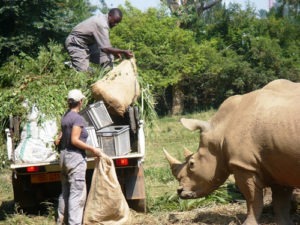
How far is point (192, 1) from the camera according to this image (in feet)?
124

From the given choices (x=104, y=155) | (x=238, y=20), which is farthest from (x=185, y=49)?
(x=104, y=155)

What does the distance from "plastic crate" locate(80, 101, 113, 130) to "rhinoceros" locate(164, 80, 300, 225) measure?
3.73 ft

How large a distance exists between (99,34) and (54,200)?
259 cm

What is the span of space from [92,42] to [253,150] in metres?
3.92

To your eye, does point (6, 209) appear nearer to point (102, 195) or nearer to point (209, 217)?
point (102, 195)

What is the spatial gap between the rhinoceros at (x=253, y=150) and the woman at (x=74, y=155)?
1177 mm

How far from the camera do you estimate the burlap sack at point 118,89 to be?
770 cm

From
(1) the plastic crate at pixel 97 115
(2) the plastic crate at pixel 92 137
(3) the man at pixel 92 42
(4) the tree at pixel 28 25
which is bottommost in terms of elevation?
(2) the plastic crate at pixel 92 137

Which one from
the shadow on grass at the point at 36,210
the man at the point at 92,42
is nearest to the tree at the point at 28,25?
the man at the point at 92,42

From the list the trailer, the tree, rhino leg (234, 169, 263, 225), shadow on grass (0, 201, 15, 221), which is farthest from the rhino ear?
the tree

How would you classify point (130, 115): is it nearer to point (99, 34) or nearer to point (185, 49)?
point (99, 34)

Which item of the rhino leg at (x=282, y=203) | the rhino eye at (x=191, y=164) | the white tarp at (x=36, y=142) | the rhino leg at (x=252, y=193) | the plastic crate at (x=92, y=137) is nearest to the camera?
the rhino leg at (x=252, y=193)

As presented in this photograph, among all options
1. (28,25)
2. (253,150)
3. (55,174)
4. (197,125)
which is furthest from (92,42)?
(28,25)

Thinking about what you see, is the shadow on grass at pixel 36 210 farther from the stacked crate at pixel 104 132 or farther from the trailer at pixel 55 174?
the stacked crate at pixel 104 132
